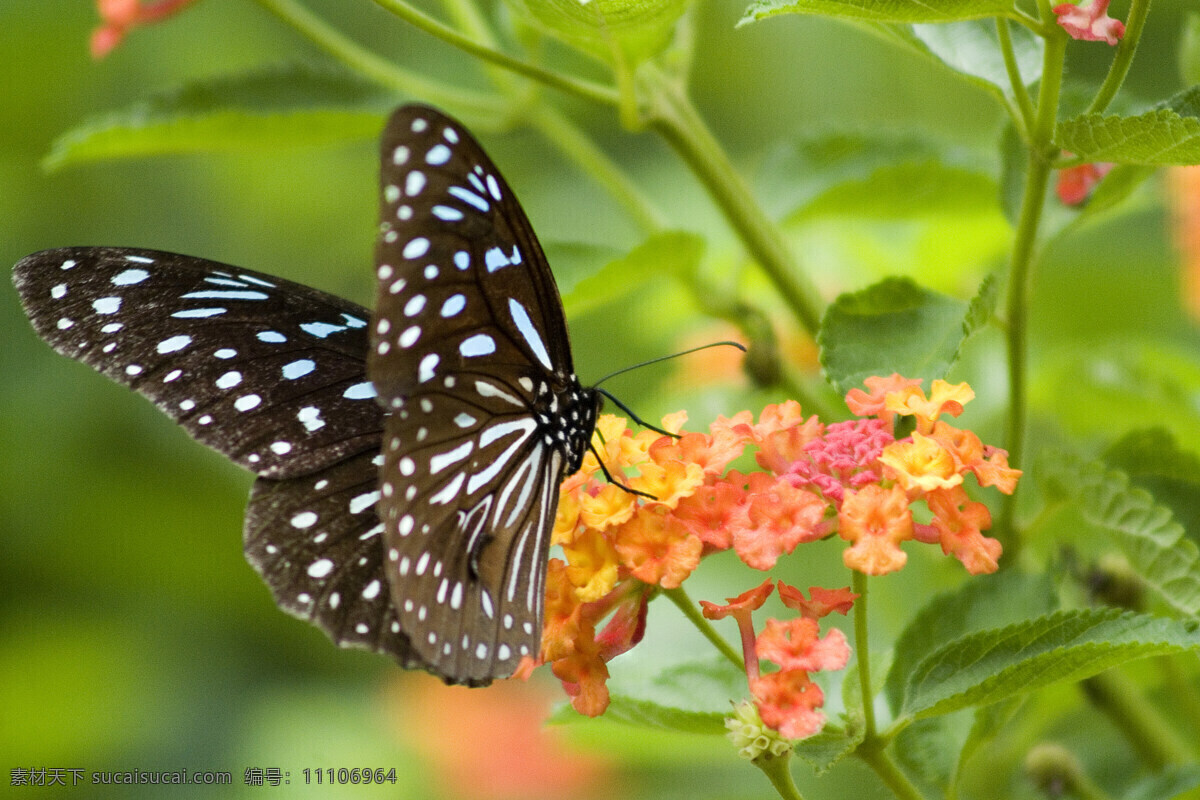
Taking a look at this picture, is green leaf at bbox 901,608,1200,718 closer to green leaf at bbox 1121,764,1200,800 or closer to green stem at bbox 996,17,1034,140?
green leaf at bbox 1121,764,1200,800

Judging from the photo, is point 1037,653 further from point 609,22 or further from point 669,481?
point 609,22

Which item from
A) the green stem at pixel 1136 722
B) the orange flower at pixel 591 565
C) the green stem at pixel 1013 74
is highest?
the green stem at pixel 1013 74

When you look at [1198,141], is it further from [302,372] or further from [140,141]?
[140,141]

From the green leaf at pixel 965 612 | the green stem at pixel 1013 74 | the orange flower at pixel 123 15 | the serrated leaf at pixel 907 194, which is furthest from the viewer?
→ the orange flower at pixel 123 15

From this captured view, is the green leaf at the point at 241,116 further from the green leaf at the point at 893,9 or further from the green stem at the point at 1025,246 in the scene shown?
the green stem at the point at 1025,246

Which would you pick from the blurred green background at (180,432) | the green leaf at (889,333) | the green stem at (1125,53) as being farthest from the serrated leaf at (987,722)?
the blurred green background at (180,432)

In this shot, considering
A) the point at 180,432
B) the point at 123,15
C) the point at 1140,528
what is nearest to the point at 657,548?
the point at 1140,528
